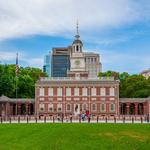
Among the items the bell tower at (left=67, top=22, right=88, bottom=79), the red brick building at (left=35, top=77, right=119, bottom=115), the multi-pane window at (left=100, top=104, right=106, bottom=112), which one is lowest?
the multi-pane window at (left=100, top=104, right=106, bottom=112)

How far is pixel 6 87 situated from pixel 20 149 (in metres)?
43.7

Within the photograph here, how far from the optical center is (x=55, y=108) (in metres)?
64.4

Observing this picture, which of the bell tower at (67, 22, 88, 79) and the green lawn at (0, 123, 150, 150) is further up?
the bell tower at (67, 22, 88, 79)

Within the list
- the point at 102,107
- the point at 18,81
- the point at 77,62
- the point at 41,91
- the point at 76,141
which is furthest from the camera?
the point at 18,81

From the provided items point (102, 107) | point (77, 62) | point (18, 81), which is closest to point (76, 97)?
point (102, 107)

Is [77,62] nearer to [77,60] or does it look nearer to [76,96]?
[77,60]

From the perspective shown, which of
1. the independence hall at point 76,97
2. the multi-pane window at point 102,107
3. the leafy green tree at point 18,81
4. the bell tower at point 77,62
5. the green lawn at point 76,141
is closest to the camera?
the green lawn at point 76,141

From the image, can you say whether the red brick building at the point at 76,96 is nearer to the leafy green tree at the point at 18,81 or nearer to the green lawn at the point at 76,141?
the leafy green tree at the point at 18,81

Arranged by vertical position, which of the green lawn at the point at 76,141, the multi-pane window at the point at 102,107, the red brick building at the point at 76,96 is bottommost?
the green lawn at the point at 76,141

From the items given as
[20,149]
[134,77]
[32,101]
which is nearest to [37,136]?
[20,149]

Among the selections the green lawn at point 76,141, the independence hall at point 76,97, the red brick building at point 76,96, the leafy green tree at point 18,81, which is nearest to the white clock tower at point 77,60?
Result: the independence hall at point 76,97

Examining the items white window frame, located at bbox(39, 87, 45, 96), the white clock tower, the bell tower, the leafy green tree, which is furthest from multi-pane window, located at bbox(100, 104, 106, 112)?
the leafy green tree

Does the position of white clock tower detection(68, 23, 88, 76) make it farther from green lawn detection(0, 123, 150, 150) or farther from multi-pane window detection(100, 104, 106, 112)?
green lawn detection(0, 123, 150, 150)

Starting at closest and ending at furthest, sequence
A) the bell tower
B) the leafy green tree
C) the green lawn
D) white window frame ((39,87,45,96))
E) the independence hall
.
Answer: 1. the green lawn
2. the leafy green tree
3. the independence hall
4. white window frame ((39,87,45,96))
5. the bell tower
